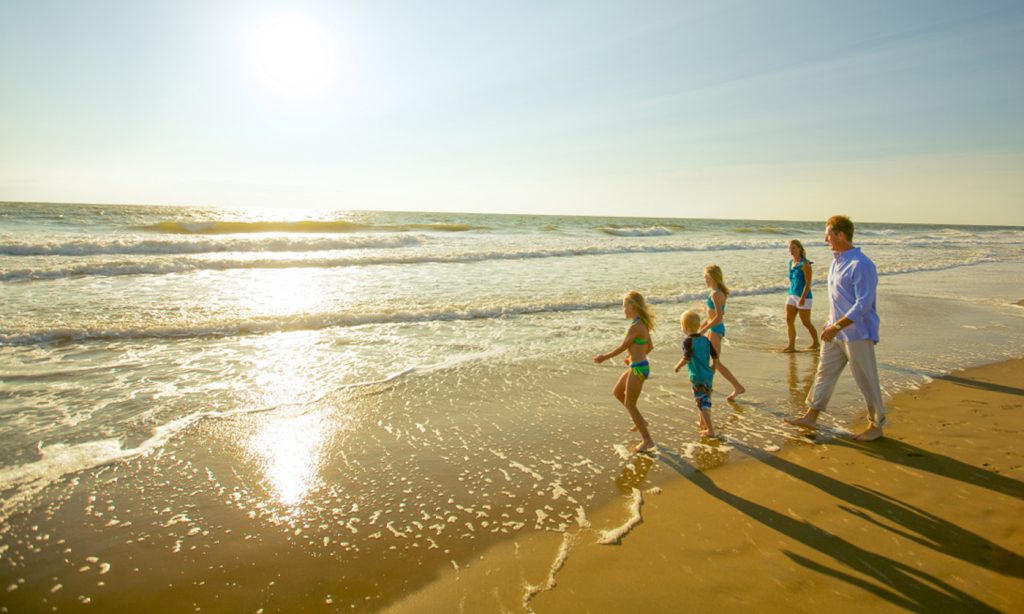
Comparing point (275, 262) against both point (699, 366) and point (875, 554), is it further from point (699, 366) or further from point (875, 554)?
point (875, 554)

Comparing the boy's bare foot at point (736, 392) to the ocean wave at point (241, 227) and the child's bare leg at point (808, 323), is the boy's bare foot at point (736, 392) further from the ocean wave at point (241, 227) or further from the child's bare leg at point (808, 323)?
the ocean wave at point (241, 227)

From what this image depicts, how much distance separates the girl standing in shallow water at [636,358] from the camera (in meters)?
4.93

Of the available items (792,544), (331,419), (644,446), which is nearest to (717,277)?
(644,446)

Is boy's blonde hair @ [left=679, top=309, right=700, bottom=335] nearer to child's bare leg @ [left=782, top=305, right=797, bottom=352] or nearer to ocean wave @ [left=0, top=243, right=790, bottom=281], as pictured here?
child's bare leg @ [left=782, top=305, right=797, bottom=352]

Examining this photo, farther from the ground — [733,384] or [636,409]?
[636,409]

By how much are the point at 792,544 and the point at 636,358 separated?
206cm

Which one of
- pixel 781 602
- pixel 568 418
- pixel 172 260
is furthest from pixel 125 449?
pixel 172 260

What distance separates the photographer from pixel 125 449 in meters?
4.84

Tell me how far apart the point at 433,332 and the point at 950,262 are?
28.0m

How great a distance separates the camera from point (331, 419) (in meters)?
5.63

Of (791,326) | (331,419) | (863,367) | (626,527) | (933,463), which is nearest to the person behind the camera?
(626,527)

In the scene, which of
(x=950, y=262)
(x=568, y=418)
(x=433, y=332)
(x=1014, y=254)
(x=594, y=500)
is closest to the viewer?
(x=594, y=500)

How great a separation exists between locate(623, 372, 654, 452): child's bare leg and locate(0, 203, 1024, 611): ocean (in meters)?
0.23

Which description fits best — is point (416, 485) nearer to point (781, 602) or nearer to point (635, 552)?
point (635, 552)
